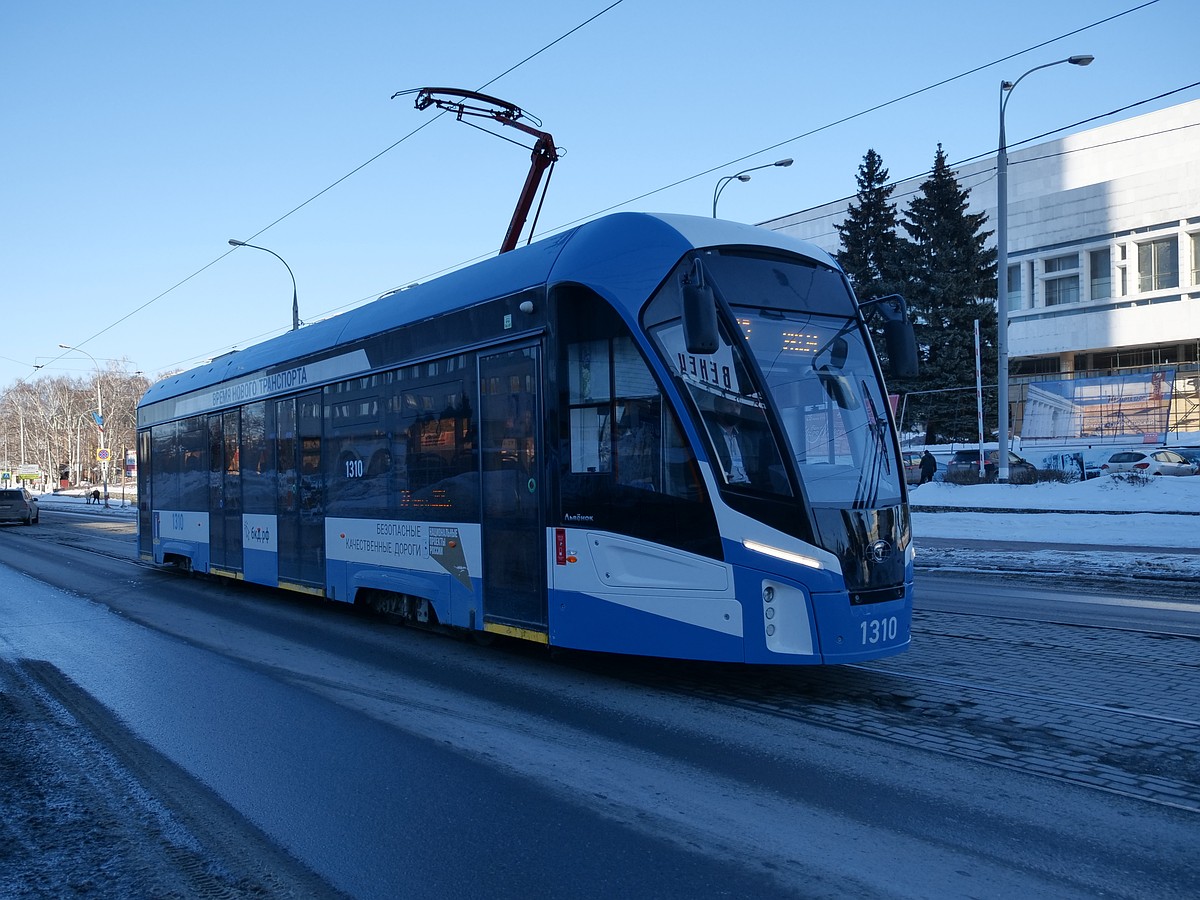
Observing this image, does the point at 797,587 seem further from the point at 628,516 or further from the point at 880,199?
the point at 880,199

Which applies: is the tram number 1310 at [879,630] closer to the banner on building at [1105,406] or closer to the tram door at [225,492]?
the tram door at [225,492]

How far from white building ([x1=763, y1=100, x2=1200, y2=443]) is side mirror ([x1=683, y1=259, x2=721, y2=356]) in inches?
1981

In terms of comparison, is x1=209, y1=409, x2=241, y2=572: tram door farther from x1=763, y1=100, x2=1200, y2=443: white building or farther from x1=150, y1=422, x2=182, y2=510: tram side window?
x1=763, y1=100, x2=1200, y2=443: white building

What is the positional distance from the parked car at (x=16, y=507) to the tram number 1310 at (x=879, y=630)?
38.8 m

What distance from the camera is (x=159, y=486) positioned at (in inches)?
655

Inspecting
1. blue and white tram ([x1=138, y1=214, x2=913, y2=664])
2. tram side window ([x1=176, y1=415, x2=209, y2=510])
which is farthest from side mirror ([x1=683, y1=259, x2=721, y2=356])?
tram side window ([x1=176, y1=415, x2=209, y2=510])

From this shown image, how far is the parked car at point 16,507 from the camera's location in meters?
37.3

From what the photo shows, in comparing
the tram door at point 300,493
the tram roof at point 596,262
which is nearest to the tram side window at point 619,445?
the tram roof at point 596,262

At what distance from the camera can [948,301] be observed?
2012 inches

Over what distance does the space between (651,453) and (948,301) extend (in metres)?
48.2

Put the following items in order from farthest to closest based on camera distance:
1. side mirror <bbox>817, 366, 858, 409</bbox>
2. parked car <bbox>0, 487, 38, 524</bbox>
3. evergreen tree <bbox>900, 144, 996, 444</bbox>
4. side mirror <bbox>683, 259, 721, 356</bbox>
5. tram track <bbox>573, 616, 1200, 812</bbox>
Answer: evergreen tree <bbox>900, 144, 996, 444</bbox> → parked car <bbox>0, 487, 38, 524</bbox> → side mirror <bbox>817, 366, 858, 409</bbox> → side mirror <bbox>683, 259, 721, 356</bbox> → tram track <bbox>573, 616, 1200, 812</bbox>

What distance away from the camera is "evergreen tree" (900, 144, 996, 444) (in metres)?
50.4

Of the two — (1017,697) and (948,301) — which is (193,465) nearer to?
(1017,697)

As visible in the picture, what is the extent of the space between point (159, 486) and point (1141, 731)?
1509cm
